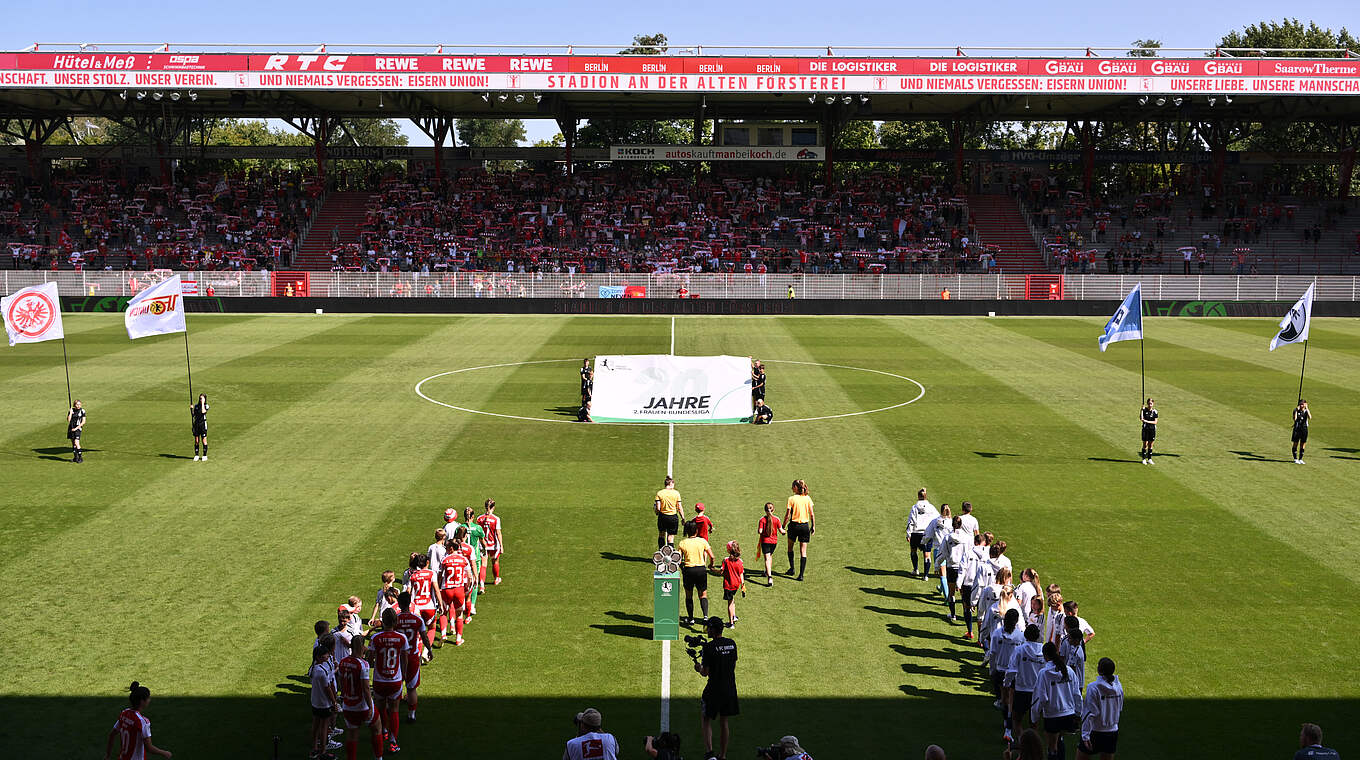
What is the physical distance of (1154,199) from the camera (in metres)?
66.4

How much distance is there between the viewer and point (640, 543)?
18297 mm

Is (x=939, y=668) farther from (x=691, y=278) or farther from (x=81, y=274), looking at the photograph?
(x=81, y=274)

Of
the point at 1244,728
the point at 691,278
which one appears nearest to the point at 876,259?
the point at 691,278

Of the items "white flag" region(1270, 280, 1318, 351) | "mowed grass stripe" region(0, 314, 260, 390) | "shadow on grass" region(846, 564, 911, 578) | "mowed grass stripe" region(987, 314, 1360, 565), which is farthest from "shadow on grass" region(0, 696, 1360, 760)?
"mowed grass stripe" region(0, 314, 260, 390)

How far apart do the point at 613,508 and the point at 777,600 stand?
16.8 feet

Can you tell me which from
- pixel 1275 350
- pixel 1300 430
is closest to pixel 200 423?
pixel 1300 430

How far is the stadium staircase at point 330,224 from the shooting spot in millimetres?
62188

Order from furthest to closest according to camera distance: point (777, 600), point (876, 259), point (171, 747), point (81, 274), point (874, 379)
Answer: point (876, 259) < point (81, 274) < point (874, 379) < point (777, 600) < point (171, 747)

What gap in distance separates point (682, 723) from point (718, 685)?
1127 millimetres

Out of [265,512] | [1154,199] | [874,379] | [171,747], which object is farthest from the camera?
[1154,199]

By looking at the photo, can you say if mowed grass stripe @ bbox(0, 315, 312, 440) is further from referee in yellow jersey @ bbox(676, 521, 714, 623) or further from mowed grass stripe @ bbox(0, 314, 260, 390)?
referee in yellow jersey @ bbox(676, 521, 714, 623)

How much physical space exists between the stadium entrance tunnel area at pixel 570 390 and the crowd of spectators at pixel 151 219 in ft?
96.8

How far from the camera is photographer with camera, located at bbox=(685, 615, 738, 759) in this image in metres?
11.3

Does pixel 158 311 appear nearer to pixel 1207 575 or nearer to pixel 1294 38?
pixel 1207 575
